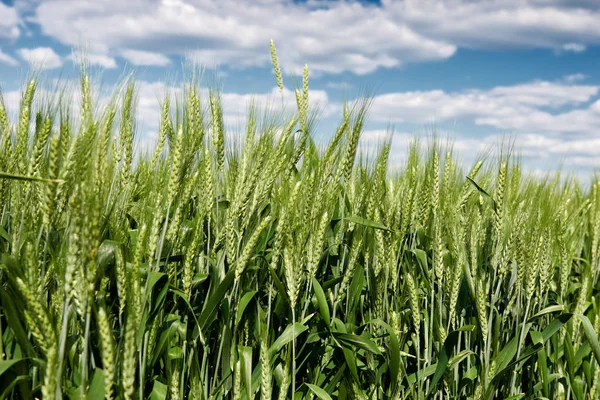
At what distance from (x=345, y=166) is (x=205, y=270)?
0.73m

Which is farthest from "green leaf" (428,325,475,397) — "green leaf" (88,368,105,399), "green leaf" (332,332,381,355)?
"green leaf" (88,368,105,399)

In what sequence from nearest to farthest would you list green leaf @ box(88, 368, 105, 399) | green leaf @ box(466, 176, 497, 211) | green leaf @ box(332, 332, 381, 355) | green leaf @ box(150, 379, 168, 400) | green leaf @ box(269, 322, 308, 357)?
1. green leaf @ box(88, 368, 105, 399)
2. green leaf @ box(150, 379, 168, 400)
3. green leaf @ box(269, 322, 308, 357)
4. green leaf @ box(332, 332, 381, 355)
5. green leaf @ box(466, 176, 497, 211)

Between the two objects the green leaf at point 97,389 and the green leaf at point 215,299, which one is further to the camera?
the green leaf at point 215,299

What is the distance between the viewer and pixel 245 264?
190cm

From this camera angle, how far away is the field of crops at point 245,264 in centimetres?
155

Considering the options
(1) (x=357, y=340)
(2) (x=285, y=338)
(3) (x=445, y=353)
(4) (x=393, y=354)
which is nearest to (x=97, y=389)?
(2) (x=285, y=338)

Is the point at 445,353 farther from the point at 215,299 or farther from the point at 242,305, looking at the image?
the point at 215,299

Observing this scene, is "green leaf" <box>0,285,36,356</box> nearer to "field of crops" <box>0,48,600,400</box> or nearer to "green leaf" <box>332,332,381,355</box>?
"field of crops" <box>0,48,600,400</box>

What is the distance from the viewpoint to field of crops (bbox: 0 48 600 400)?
1552 millimetres

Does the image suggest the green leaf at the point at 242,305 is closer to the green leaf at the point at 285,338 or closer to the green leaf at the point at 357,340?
the green leaf at the point at 285,338

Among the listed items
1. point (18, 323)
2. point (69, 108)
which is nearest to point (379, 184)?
point (69, 108)

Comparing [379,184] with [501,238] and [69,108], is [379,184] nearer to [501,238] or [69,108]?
[501,238]

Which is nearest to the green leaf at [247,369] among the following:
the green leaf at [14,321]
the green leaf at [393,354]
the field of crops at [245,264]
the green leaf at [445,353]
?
the field of crops at [245,264]

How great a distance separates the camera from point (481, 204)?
3133 millimetres
